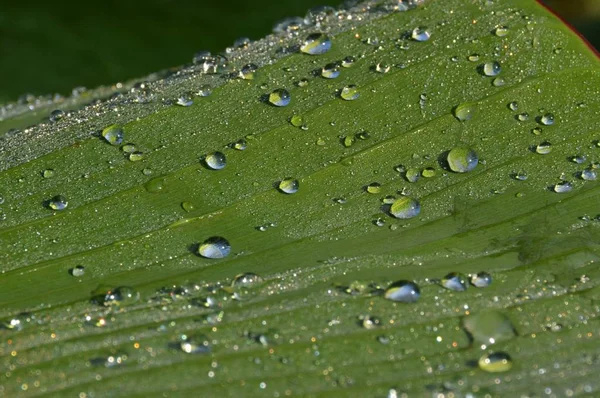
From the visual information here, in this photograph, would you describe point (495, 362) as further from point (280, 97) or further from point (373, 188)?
point (280, 97)

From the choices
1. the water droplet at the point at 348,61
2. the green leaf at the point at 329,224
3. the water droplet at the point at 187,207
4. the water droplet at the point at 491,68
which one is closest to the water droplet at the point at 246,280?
the green leaf at the point at 329,224

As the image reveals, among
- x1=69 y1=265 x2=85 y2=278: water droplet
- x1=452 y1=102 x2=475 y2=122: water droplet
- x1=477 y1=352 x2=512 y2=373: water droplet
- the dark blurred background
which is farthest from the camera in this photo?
the dark blurred background

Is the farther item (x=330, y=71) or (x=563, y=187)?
(x=330, y=71)

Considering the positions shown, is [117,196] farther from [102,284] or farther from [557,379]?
[557,379]

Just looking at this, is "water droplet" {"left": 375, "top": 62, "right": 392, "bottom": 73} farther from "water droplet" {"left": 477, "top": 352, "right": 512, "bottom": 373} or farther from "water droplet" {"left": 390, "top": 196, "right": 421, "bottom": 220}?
"water droplet" {"left": 477, "top": 352, "right": 512, "bottom": 373}

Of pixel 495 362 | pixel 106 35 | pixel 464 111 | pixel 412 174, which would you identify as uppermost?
pixel 106 35

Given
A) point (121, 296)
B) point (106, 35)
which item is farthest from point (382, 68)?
point (106, 35)

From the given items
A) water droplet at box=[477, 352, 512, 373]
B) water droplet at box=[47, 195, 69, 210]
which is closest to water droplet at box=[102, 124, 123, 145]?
water droplet at box=[47, 195, 69, 210]

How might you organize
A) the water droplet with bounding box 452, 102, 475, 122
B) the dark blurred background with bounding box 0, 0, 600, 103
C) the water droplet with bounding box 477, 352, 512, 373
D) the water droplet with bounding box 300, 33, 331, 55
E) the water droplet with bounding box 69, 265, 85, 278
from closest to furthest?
the water droplet with bounding box 477, 352, 512, 373, the water droplet with bounding box 69, 265, 85, 278, the water droplet with bounding box 452, 102, 475, 122, the water droplet with bounding box 300, 33, 331, 55, the dark blurred background with bounding box 0, 0, 600, 103
